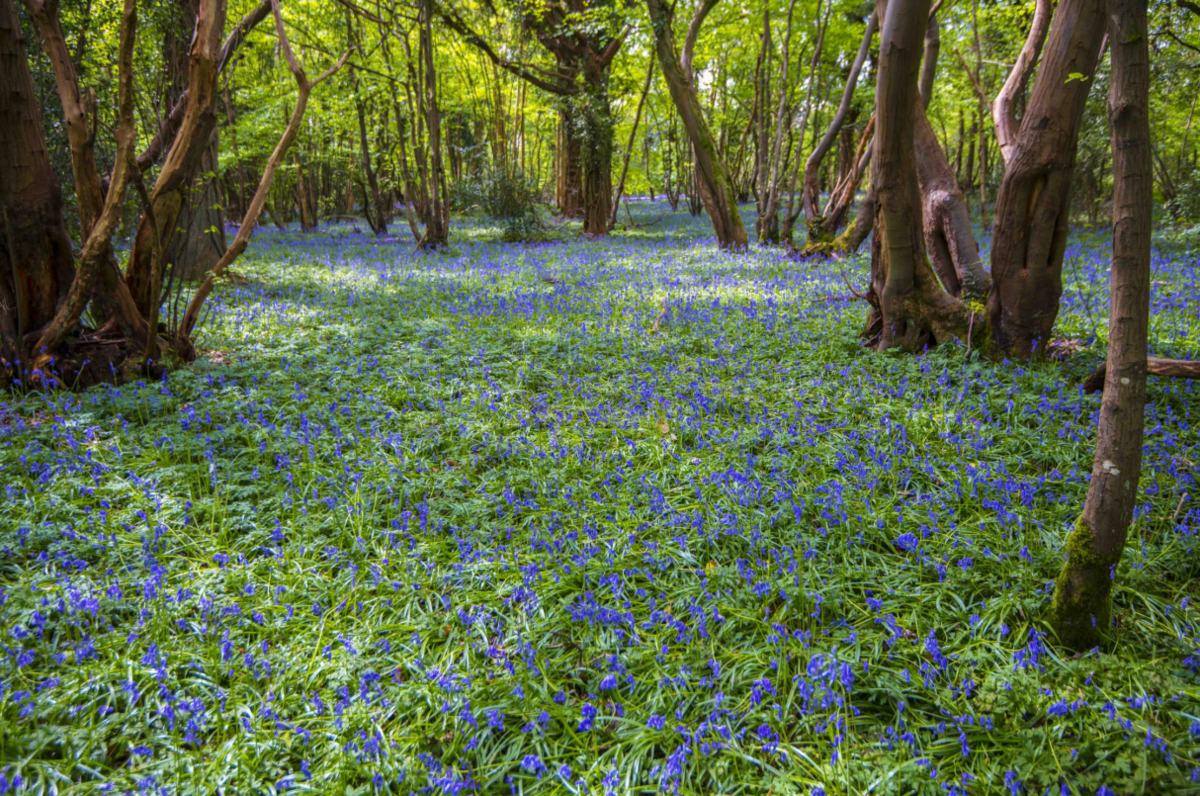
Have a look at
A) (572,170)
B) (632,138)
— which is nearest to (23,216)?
(632,138)

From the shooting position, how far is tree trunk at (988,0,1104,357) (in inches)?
185

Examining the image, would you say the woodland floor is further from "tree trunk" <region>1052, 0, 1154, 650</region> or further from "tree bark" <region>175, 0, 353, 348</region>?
"tree bark" <region>175, 0, 353, 348</region>

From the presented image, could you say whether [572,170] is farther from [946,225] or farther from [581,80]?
[946,225]

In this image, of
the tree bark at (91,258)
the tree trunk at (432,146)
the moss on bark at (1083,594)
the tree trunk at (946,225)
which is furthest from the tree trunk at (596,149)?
the moss on bark at (1083,594)

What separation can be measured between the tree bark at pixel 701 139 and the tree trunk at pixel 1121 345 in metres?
12.6

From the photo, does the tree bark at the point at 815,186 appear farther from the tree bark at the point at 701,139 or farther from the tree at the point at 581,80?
the tree at the point at 581,80

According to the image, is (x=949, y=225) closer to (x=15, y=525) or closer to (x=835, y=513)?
(x=835, y=513)

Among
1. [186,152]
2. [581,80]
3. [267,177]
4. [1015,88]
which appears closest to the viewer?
[186,152]

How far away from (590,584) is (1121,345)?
243cm

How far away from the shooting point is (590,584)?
117 inches

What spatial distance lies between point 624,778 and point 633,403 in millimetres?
3270

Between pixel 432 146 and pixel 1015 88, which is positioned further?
pixel 432 146

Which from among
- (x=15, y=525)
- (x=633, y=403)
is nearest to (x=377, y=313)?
(x=633, y=403)

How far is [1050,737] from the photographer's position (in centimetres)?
203
